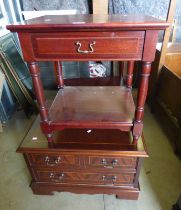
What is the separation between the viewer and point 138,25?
687 millimetres

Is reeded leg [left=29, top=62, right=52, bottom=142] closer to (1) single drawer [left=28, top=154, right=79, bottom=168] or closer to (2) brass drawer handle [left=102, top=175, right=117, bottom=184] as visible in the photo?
(1) single drawer [left=28, top=154, right=79, bottom=168]

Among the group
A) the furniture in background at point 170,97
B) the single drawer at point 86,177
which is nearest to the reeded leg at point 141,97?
the single drawer at point 86,177

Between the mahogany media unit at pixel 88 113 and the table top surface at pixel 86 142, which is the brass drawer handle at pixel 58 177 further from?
the table top surface at pixel 86 142

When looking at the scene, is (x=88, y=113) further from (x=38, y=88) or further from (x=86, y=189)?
(x=86, y=189)

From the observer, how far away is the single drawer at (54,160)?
3.59 feet

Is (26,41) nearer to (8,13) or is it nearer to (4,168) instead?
(4,168)

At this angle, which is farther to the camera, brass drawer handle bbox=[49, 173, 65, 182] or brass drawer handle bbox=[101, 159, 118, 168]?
brass drawer handle bbox=[49, 173, 65, 182]

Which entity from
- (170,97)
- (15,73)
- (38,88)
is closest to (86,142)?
(38,88)

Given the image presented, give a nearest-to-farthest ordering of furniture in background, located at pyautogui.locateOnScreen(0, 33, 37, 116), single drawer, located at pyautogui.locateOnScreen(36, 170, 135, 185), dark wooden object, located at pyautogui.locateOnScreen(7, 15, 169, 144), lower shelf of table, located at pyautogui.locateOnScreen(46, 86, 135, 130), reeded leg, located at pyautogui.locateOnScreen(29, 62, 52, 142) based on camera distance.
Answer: dark wooden object, located at pyautogui.locateOnScreen(7, 15, 169, 144), reeded leg, located at pyautogui.locateOnScreen(29, 62, 52, 142), lower shelf of table, located at pyautogui.locateOnScreen(46, 86, 135, 130), single drawer, located at pyautogui.locateOnScreen(36, 170, 135, 185), furniture in background, located at pyautogui.locateOnScreen(0, 33, 37, 116)

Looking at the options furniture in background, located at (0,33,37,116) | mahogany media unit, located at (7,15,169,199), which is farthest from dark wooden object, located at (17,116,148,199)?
furniture in background, located at (0,33,37,116)

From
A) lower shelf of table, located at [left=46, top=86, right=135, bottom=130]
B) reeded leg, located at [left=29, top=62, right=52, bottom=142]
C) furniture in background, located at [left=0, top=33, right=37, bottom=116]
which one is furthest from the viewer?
furniture in background, located at [left=0, top=33, right=37, bottom=116]

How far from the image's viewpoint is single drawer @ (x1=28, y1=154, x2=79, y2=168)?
3.59 feet

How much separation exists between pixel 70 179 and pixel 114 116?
52 cm

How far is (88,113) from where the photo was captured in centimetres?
108
